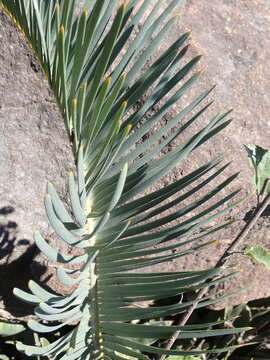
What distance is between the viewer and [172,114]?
156 cm

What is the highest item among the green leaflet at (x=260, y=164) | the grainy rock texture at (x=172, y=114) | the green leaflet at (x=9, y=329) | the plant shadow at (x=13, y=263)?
the green leaflet at (x=260, y=164)

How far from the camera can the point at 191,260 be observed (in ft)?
5.74

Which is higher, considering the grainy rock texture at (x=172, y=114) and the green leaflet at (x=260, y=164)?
the green leaflet at (x=260, y=164)

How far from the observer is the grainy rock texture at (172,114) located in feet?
5.05

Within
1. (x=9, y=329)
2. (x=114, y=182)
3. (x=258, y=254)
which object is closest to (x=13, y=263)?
(x=9, y=329)

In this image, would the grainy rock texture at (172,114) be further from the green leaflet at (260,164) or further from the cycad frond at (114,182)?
the cycad frond at (114,182)

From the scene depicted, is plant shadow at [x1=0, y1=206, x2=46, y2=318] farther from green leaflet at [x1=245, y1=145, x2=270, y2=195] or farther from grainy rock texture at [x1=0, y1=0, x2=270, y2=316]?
green leaflet at [x1=245, y1=145, x2=270, y2=195]

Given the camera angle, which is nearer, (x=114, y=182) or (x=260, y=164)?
(x=114, y=182)

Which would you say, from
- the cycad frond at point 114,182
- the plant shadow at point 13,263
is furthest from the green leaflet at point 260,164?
the plant shadow at point 13,263

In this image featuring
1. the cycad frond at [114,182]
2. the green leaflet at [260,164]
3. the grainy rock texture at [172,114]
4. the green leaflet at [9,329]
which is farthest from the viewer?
the green leaflet at [9,329]

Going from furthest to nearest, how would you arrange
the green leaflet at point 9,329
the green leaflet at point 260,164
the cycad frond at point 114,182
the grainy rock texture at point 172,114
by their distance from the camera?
the green leaflet at point 9,329 → the grainy rock texture at point 172,114 → the green leaflet at point 260,164 → the cycad frond at point 114,182

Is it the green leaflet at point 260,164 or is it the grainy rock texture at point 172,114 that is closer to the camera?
the green leaflet at point 260,164

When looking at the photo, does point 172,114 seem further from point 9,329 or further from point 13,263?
point 9,329

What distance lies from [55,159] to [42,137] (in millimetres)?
71
